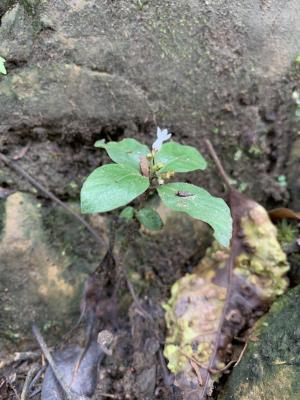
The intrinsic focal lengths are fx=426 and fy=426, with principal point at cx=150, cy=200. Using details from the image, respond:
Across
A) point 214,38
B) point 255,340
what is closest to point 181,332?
point 255,340

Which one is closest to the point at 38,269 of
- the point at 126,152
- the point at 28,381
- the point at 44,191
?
the point at 44,191

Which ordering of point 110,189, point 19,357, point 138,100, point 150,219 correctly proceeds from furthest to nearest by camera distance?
point 138,100 < point 19,357 < point 150,219 < point 110,189

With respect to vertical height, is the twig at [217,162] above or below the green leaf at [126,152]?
below

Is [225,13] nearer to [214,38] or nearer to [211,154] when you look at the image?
[214,38]

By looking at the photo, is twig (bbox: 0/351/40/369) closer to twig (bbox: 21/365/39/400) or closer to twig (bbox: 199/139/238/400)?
twig (bbox: 21/365/39/400)

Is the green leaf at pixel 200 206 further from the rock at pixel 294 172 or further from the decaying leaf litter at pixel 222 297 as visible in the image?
the rock at pixel 294 172

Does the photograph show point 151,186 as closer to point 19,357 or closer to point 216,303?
point 216,303

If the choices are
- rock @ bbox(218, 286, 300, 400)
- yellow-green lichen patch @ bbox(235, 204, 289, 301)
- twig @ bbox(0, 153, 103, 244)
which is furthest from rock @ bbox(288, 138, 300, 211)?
twig @ bbox(0, 153, 103, 244)

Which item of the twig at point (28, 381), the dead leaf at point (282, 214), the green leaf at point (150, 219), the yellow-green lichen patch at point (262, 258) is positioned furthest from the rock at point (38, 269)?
the dead leaf at point (282, 214)
